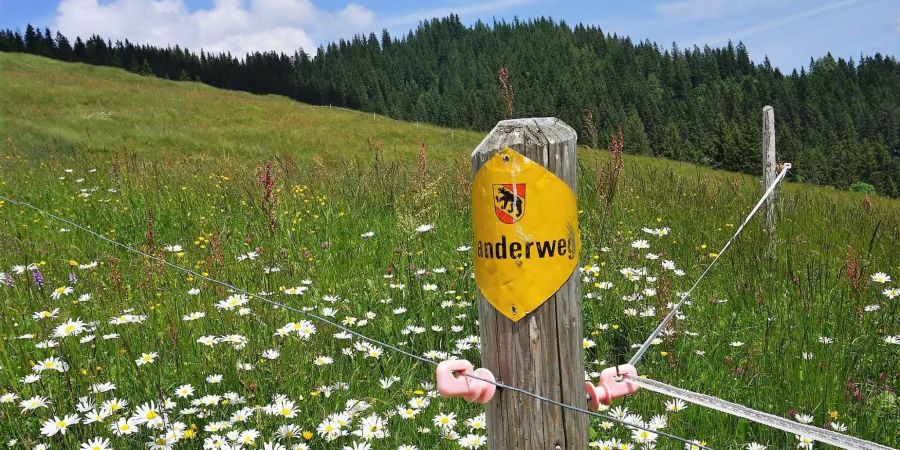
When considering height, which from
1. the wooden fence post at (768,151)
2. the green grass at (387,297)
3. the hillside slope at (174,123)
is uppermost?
the hillside slope at (174,123)

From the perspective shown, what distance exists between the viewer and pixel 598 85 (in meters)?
118

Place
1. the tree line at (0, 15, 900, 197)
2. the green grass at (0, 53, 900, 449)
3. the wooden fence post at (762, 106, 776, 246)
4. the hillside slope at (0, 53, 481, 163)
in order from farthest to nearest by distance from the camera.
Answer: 1. the tree line at (0, 15, 900, 197)
2. the hillside slope at (0, 53, 481, 163)
3. the wooden fence post at (762, 106, 776, 246)
4. the green grass at (0, 53, 900, 449)

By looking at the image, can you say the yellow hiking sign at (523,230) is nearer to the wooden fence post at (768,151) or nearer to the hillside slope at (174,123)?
the wooden fence post at (768,151)

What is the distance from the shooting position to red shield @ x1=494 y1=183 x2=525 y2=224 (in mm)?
1693

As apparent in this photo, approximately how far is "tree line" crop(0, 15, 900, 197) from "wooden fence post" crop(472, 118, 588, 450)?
210 feet

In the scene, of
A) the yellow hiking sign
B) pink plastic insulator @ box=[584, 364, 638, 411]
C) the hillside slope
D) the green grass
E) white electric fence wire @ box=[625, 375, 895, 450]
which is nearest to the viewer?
white electric fence wire @ box=[625, 375, 895, 450]

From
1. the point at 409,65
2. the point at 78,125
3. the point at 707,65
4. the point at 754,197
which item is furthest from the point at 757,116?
the point at 754,197

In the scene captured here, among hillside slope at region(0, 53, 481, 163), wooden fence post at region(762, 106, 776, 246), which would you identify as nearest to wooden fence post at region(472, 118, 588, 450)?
wooden fence post at region(762, 106, 776, 246)

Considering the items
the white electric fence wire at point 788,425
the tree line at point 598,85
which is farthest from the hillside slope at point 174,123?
the tree line at point 598,85

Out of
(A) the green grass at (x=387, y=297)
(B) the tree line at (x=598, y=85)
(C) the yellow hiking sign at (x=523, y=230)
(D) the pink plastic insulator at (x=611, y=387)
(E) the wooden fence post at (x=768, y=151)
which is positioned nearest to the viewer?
(C) the yellow hiking sign at (x=523, y=230)

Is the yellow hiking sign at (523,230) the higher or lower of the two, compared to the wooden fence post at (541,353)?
higher

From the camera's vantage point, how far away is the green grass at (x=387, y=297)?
9.82 ft

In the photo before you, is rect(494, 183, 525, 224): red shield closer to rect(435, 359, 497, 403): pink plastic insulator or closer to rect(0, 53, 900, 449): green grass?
rect(435, 359, 497, 403): pink plastic insulator

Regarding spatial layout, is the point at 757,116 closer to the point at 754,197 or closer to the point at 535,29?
the point at 535,29
